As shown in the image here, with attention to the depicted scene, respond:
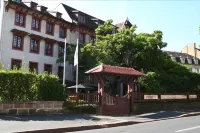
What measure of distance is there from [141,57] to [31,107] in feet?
61.3

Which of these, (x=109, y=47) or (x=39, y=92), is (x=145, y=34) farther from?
(x=39, y=92)

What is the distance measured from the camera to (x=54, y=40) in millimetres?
34938

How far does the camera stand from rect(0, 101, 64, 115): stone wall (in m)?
15.1

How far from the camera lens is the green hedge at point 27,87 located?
15.4 meters

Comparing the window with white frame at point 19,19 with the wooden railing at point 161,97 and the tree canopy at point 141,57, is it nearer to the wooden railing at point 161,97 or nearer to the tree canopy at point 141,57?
the tree canopy at point 141,57

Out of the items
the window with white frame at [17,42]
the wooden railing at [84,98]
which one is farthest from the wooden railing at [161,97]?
the window with white frame at [17,42]

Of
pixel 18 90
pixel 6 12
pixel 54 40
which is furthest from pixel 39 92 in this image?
pixel 54 40

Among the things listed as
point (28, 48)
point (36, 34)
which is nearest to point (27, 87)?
point (28, 48)

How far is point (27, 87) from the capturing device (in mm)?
16125

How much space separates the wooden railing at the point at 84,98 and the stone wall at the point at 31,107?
117cm

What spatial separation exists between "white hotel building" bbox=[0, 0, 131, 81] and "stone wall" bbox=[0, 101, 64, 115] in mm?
14675

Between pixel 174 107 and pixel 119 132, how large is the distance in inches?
601

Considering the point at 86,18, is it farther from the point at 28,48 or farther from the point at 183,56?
the point at 183,56

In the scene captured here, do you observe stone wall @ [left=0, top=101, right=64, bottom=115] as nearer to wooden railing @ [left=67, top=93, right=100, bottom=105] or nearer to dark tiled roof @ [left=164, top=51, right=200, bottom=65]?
wooden railing @ [left=67, top=93, right=100, bottom=105]
